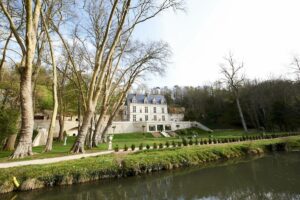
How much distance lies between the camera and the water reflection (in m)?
7.82

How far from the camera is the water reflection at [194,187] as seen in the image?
7824mm

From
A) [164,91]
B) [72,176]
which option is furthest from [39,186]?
[164,91]

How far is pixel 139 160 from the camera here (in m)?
11.9

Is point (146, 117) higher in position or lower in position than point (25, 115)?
higher

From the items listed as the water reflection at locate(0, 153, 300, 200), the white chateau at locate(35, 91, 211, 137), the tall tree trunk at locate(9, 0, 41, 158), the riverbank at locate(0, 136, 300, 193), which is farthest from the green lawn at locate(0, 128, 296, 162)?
the water reflection at locate(0, 153, 300, 200)

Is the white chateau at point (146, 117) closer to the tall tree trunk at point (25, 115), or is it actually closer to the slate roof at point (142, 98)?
the slate roof at point (142, 98)

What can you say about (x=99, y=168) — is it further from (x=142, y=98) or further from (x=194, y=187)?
(x=142, y=98)

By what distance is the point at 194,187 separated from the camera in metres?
8.95

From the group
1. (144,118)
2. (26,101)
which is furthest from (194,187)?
(144,118)

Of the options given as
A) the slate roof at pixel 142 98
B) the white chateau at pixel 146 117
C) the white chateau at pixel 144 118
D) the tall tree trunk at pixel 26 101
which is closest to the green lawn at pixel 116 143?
the tall tree trunk at pixel 26 101

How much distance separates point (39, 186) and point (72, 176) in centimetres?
130

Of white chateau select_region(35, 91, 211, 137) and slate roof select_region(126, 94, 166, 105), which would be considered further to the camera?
slate roof select_region(126, 94, 166, 105)

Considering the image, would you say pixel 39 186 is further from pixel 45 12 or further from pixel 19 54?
pixel 45 12

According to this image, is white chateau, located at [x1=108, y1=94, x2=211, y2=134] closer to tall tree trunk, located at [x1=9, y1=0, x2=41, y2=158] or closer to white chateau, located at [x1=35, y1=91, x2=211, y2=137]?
white chateau, located at [x1=35, y1=91, x2=211, y2=137]
